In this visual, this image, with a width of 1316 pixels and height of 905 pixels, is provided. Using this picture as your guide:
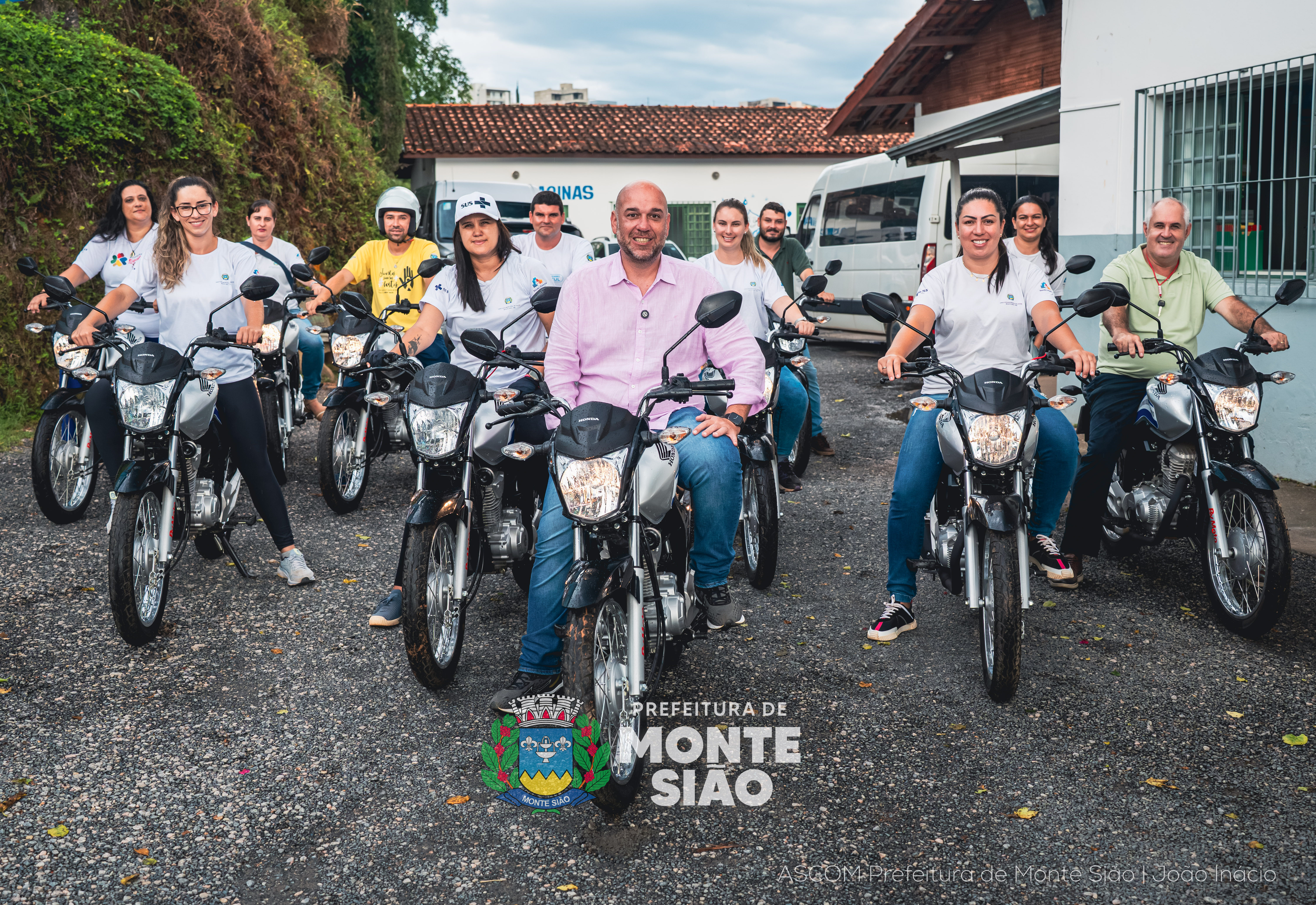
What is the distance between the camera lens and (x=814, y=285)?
21.1ft

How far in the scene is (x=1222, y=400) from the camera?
485 centimetres

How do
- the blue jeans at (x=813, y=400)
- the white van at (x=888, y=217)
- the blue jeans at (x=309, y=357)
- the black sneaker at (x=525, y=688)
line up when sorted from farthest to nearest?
the white van at (x=888, y=217), the blue jeans at (x=309, y=357), the blue jeans at (x=813, y=400), the black sneaker at (x=525, y=688)

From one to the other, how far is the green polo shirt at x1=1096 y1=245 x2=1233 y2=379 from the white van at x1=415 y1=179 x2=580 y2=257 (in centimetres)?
1414

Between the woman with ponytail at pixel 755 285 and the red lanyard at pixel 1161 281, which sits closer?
the red lanyard at pixel 1161 281

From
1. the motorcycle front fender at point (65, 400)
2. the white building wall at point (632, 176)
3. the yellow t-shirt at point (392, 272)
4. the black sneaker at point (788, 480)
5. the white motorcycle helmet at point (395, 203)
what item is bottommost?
the black sneaker at point (788, 480)

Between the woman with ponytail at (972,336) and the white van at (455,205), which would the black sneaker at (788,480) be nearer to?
the woman with ponytail at (972,336)

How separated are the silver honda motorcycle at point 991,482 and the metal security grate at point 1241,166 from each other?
4.15 metres

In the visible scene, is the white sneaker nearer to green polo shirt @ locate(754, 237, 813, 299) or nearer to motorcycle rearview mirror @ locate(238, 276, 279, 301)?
motorcycle rearview mirror @ locate(238, 276, 279, 301)

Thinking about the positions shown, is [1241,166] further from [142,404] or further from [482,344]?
[142,404]

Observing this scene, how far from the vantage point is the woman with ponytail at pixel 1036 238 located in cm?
750

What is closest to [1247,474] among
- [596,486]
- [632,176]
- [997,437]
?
[997,437]

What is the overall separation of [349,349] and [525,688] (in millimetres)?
4035

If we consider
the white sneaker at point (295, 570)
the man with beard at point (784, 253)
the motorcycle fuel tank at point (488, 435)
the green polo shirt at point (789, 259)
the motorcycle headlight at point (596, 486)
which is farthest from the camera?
the green polo shirt at point (789, 259)

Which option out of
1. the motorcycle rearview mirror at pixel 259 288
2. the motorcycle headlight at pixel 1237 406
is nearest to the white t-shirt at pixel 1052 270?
the motorcycle headlight at pixel 1237 406
